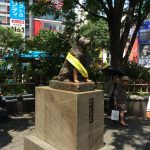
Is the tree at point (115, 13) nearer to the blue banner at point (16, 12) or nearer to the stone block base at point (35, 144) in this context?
the stone block base at point (35, 144)

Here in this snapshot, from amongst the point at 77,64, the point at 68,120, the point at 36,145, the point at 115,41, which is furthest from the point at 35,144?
the point at 115,41

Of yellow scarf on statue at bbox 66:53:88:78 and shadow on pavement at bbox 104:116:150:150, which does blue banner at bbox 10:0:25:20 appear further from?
yellow scarf on statue at bbox 66:53:88:78

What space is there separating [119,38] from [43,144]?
742cm

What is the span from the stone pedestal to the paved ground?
1.58 m

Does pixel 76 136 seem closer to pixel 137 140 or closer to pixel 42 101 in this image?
pixel 42 101

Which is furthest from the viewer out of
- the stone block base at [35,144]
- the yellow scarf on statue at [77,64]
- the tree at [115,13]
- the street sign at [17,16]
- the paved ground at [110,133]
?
the street sign at [17,16]

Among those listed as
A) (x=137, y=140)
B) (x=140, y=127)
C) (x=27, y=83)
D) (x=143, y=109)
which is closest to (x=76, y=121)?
(x=137, y=140)

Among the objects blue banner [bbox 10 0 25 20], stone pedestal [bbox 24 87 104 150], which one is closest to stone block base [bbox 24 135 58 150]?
stone pedestal [bbox 24 87 104 150]

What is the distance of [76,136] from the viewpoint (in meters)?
5.00

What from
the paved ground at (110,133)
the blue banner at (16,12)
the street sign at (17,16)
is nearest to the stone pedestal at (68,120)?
the paved ground at (110,133)

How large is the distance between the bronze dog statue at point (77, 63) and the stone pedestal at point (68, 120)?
0.31m

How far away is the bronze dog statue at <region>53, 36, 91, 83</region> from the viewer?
17.2 feet

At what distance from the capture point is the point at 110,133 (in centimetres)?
828

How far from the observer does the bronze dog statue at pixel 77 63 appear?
5.25m
